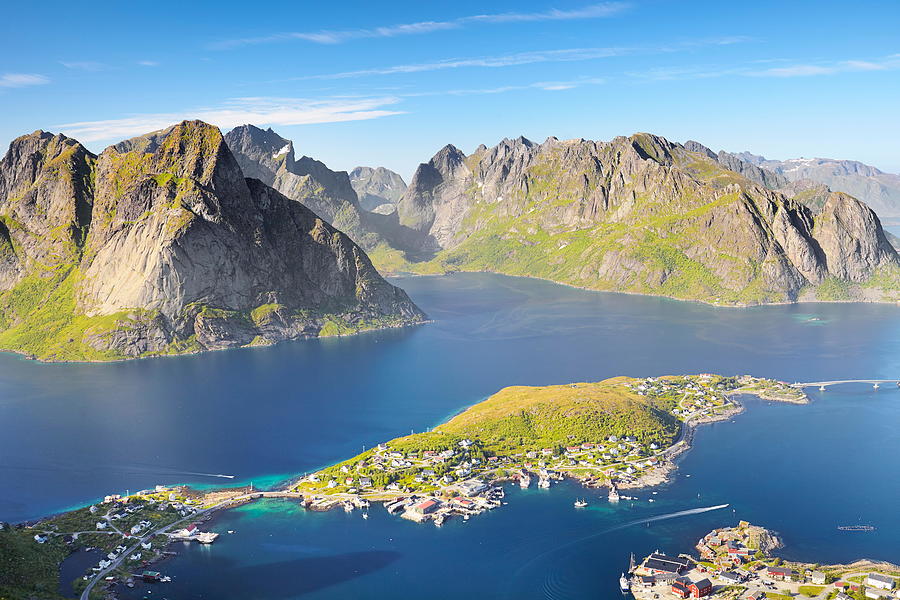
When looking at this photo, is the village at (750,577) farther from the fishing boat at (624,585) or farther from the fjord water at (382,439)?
the fjord water at (382,439)

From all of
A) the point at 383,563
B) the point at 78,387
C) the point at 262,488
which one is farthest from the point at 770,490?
the point at 78,387

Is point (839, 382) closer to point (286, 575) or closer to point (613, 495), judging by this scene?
point (613, 495)

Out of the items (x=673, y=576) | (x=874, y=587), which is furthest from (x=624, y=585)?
(x=874, y=587)

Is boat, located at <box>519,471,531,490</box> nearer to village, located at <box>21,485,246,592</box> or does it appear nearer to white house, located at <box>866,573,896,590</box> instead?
village, located at <box>21,485,246,592</box>

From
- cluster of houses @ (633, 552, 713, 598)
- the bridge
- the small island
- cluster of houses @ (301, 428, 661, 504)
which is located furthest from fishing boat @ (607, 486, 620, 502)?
the bridge

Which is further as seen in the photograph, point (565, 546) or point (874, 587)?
point (565, 546)

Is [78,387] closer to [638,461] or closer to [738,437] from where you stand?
[638,461]

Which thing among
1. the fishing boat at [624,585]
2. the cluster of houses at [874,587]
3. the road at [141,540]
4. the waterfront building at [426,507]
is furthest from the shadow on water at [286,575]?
the cluster of houses at [874,587]
